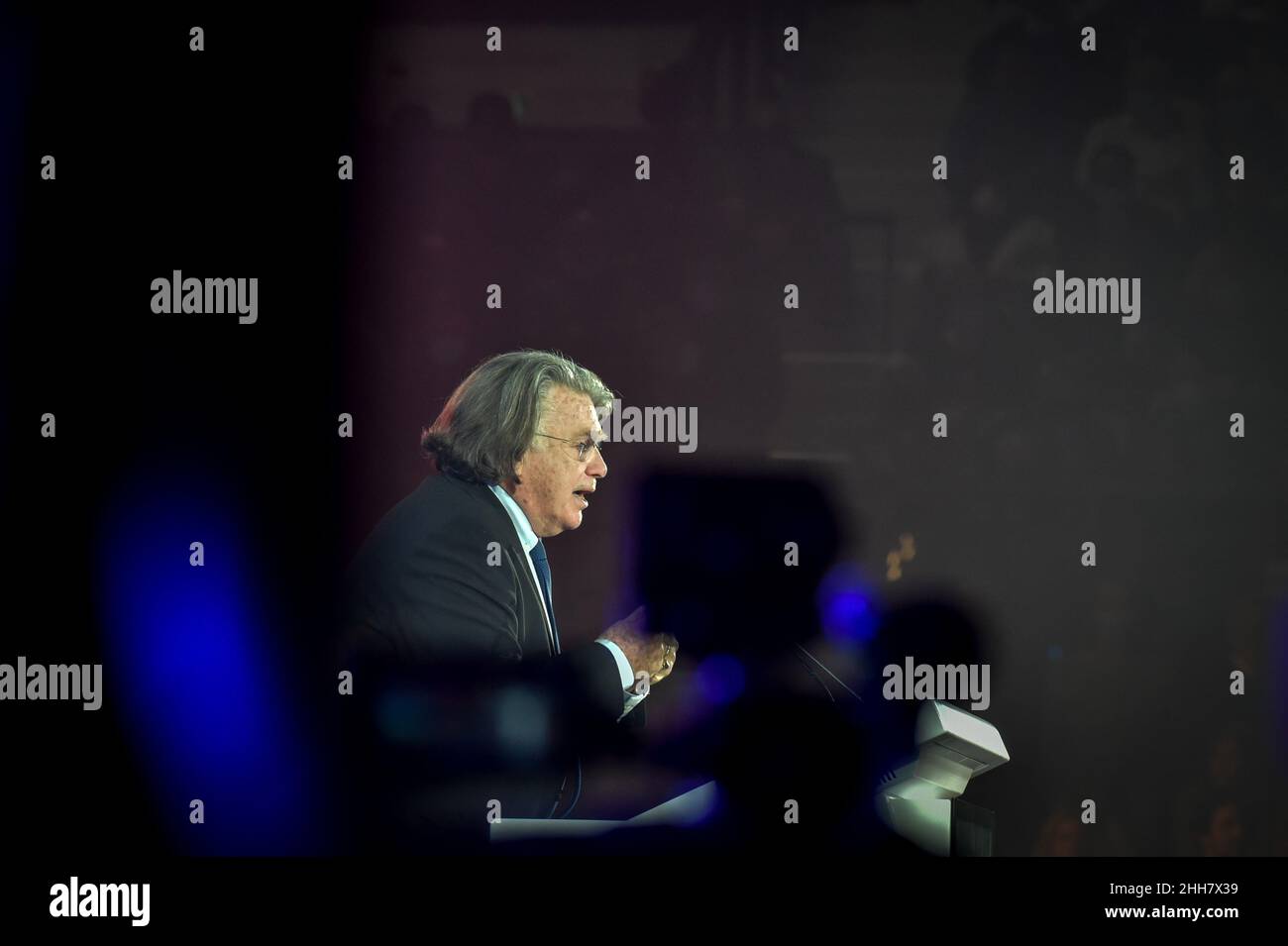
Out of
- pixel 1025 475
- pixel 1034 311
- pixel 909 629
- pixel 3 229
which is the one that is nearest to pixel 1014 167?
pixel 1034 311

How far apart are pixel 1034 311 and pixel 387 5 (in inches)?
75.9

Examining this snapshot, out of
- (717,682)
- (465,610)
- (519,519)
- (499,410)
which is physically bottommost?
(717,682)

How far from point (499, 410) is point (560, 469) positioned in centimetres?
22

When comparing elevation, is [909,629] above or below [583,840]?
above

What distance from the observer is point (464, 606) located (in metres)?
3.09

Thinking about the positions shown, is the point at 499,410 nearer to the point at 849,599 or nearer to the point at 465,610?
the point at 465,610

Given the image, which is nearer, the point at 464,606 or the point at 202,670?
the point at 464,606

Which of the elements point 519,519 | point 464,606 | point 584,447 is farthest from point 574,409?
point 464,606

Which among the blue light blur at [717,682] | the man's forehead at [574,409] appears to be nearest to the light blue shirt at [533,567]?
the blue light blur at [717,682]

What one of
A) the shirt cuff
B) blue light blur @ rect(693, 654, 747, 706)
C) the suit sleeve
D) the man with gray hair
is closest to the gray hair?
the man with gray hair

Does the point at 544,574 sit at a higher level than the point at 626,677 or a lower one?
higher

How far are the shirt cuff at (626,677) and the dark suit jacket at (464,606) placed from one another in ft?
0.04
